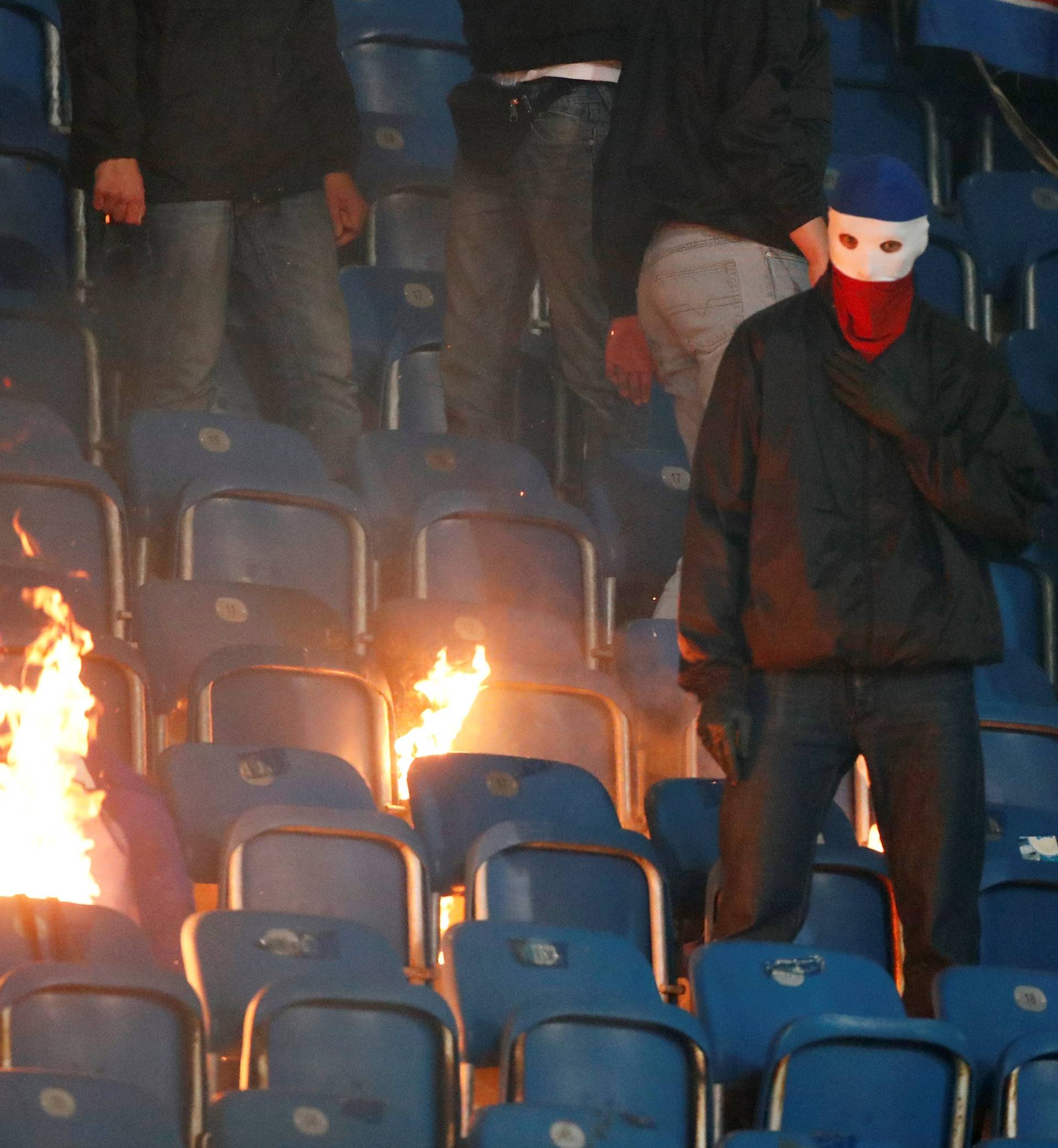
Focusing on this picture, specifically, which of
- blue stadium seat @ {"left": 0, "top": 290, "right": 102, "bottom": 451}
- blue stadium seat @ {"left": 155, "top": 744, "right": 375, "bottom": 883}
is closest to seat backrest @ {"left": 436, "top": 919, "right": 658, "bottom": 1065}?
blue stadium seat @ {"left": 155, "top": 744, "right": 375, "bottom": 883}

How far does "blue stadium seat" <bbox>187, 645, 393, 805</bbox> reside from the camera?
3838mm

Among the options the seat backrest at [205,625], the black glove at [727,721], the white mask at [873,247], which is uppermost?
the white mask at [873,247]

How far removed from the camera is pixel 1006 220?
651 cm

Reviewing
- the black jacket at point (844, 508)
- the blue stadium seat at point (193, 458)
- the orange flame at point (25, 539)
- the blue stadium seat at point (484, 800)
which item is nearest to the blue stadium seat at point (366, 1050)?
the blue stadium seat at point (484, 800)

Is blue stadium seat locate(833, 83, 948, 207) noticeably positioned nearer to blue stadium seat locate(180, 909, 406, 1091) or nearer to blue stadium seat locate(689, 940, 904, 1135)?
blue stadium seat locate(689, 940, 904, 1135)

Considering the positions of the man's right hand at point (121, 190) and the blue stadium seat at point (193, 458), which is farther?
the man's right hand at point (121, 190)

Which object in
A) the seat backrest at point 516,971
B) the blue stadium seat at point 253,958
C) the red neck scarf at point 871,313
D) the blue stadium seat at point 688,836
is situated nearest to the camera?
the blue stadium seat at point 253,958

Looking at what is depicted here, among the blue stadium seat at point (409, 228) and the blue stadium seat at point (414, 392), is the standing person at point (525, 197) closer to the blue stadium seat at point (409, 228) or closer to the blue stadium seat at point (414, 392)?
the blue stadium seat at point (414, 392)

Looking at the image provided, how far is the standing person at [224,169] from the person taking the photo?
15.8 ft

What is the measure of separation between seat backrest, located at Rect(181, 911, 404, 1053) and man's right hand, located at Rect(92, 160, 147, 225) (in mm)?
2196

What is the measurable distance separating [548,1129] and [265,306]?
2790 mm

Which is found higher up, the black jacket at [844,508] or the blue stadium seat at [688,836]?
the black jacket at [844,508]

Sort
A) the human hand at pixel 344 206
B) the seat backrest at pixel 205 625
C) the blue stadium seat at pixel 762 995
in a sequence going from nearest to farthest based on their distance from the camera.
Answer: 1. the blue stadium seat at pixel 762 995
2. the seat backrest at pixel 205 625
3. the human hand at pixel 344 206

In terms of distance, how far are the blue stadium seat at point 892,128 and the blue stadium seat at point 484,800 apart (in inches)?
139
